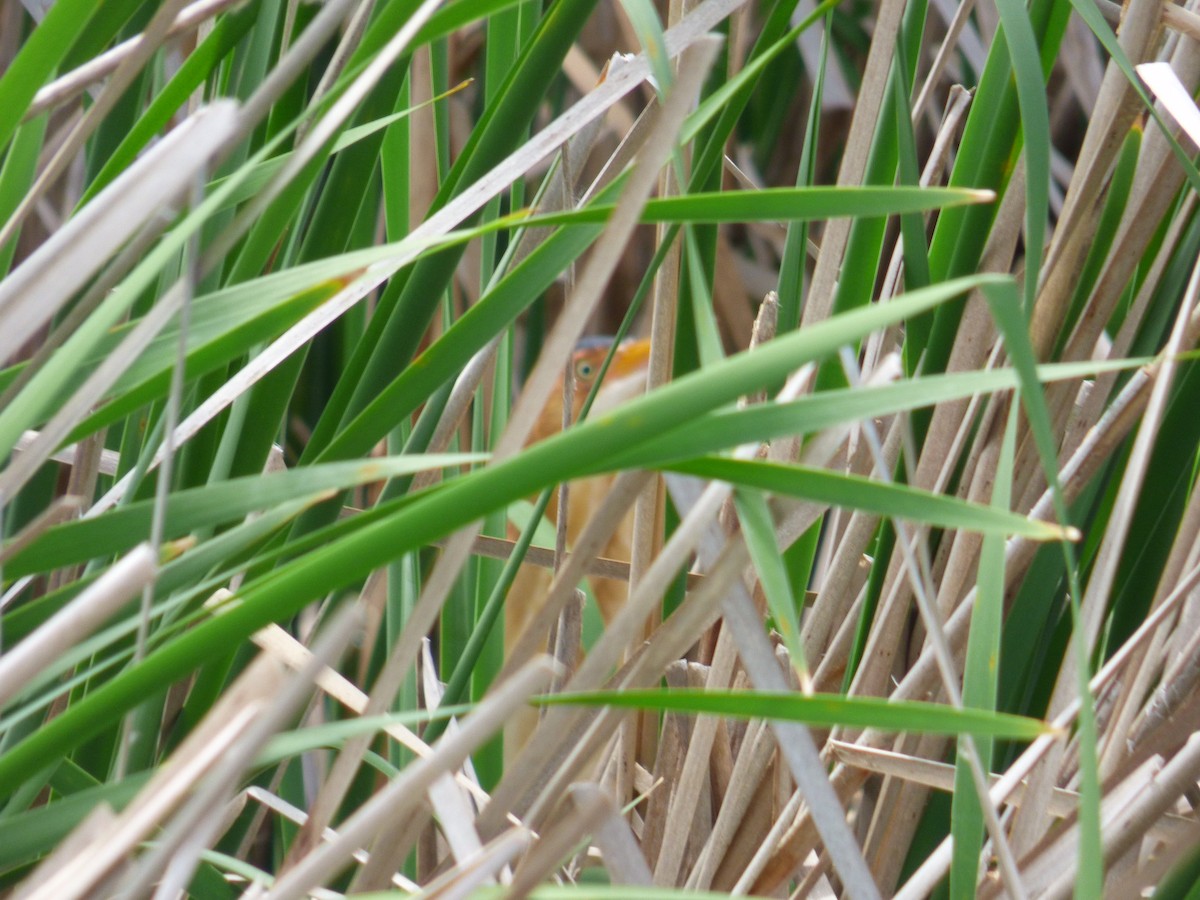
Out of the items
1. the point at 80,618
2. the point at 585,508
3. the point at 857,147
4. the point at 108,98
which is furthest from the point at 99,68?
the point at 585,508

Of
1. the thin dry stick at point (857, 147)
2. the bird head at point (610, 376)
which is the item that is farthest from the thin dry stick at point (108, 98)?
the bird head at point (610, 376)

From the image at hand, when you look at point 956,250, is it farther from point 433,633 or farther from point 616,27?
point 616,27

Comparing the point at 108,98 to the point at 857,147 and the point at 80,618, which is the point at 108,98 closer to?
the point at 80,618

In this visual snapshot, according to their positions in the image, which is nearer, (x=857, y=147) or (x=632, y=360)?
(x=857, y=147)

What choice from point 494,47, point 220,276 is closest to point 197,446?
point 220,276

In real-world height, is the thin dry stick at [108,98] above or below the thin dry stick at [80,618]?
above

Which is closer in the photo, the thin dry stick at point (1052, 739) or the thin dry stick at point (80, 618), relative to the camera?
the thin dry stick at point (80, 618)

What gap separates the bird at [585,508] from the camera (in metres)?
1.10

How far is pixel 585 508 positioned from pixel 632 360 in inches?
10.8

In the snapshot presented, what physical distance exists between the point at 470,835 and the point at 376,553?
12 centimetres

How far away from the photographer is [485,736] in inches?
11.7

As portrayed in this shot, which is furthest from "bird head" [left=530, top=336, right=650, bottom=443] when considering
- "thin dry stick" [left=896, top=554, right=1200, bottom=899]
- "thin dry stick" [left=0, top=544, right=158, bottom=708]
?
"thin dry stick" [left=0, top=544, right=158, bottom=708]

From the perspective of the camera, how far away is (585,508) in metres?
1.47

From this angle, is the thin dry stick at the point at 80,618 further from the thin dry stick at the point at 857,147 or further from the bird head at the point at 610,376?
the bird head at the point at 610,376
